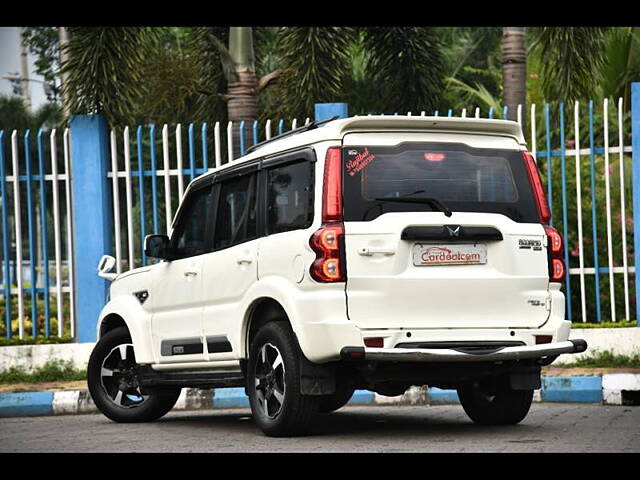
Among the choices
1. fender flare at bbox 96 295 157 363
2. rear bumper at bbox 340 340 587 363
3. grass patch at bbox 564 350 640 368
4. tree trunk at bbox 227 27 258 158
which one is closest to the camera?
rear bumper at bbox 340 340 587 363

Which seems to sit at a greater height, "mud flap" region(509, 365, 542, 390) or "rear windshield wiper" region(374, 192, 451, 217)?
"rear windshield wiper" region(374, 192, 451, 217)

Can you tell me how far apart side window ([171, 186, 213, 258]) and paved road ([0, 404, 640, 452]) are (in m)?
1.30

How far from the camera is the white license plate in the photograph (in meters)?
7.44

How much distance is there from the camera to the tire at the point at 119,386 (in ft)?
31.5

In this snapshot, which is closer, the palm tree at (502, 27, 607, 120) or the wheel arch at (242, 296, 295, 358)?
the wheel arch at (242, 296, 295, 358)

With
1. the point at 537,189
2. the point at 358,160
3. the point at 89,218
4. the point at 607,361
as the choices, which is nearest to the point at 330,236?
the point at 358,160

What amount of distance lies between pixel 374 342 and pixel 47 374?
6252 mm

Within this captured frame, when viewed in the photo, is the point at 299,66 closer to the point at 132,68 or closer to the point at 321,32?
the point at 321,32

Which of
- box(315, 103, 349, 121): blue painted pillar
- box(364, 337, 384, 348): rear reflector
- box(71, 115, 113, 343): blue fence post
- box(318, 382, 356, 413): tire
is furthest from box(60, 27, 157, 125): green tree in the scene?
box(364, 337, 384, 348): rear reflector

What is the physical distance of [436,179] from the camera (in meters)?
7.67

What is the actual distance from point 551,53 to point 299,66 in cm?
317

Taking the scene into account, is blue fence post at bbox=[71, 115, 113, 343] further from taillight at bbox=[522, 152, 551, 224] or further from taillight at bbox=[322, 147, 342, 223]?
taillight at bbox=[522, 152, 551, 224]

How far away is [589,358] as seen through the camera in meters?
11.9

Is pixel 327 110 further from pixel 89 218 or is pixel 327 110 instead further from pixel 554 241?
pixel 554 241
